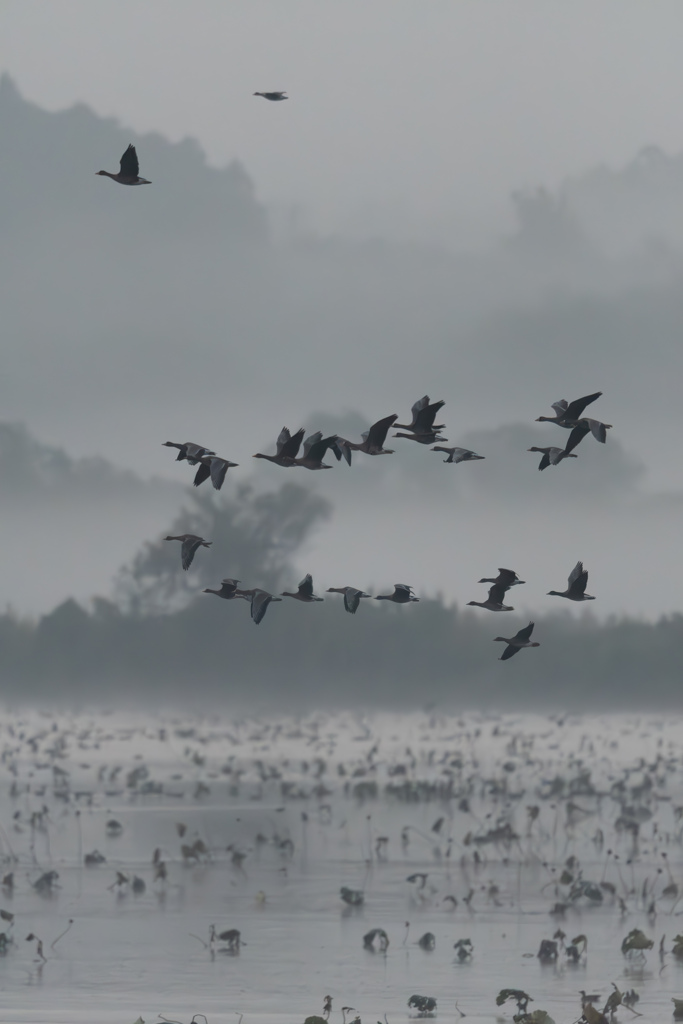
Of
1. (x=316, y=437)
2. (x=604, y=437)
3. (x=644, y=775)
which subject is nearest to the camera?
(x=604, y=437)

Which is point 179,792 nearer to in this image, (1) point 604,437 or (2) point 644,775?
(2) point 644,775

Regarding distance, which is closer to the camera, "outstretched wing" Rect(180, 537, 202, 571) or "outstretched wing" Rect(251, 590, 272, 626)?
"outstretched wing" Rect(251, 590, 272, 626)

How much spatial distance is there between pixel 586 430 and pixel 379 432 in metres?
2.68

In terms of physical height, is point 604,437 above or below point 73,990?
above

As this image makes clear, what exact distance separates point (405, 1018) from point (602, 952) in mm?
10421

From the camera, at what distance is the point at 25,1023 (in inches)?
1264

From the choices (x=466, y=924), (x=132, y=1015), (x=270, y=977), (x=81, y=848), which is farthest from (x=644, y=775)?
(x=132, y=1015)

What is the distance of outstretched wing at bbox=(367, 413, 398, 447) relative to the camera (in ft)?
65.0

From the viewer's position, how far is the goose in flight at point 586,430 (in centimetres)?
1938

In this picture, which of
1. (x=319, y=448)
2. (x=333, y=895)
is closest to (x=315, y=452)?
(x=319, y=448)

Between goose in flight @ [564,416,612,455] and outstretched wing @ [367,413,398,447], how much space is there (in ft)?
7.52

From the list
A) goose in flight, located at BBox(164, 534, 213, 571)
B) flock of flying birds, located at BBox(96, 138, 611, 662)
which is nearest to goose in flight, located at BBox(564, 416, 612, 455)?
flock of flying birds, located at BBox(96, 138, 611, 662)

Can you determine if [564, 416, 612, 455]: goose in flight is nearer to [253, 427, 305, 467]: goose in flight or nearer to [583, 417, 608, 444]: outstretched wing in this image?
[583, 417, 608, 444]: outstretched wing

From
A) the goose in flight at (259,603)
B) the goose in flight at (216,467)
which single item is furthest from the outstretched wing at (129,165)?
the goose in flight at (259,603)
